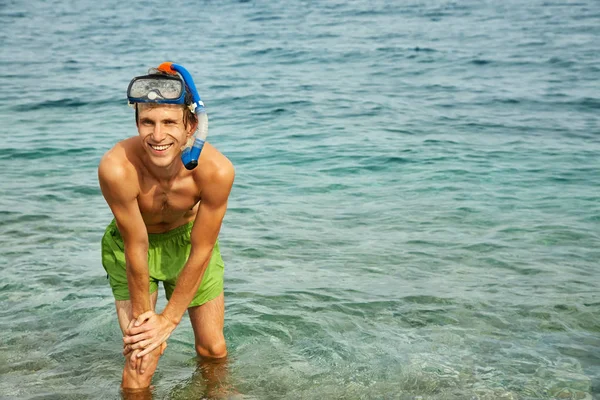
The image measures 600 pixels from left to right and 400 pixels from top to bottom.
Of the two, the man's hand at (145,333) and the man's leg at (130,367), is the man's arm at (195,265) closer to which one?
the man's hand at (145,333)

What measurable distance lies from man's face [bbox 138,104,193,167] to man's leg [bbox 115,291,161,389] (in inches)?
35.9

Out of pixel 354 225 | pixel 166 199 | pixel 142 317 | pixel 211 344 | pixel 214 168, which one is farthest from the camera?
pixel 354 225

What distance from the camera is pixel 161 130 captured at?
13.6 ft

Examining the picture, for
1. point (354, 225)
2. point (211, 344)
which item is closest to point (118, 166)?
point (211, 344)

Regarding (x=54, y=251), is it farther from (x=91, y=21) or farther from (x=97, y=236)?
(x=91, y=21)

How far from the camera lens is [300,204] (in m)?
9.32

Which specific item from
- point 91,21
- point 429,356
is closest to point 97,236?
point 429,356

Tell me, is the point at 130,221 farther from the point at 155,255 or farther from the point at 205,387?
the point at 205,387

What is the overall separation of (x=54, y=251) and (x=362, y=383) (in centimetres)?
374

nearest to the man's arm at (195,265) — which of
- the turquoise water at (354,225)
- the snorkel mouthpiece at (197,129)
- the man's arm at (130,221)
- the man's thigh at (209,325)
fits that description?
the man's arm at (130,221)

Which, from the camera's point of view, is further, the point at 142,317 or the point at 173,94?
the point at 142,317

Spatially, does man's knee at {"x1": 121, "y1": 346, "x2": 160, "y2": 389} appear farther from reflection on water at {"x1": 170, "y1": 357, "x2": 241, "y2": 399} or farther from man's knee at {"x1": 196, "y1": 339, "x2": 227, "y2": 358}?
man's knee at {"x1": 196, "y1": 339, "x2": 227, "y2": 358}

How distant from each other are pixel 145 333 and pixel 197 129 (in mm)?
1113

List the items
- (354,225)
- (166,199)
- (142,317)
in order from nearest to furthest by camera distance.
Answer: (142,317) → (166,199) → (354,225)
